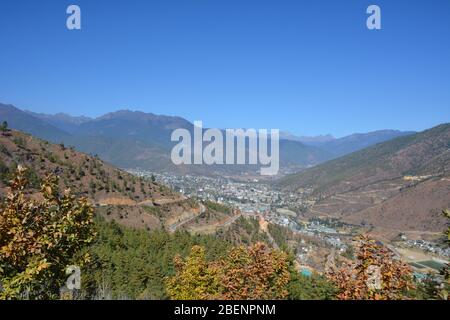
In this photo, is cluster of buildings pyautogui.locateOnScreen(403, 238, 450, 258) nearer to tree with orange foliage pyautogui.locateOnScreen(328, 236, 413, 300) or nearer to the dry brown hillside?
the dry brown hillside

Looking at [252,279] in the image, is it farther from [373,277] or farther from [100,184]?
[100,184]

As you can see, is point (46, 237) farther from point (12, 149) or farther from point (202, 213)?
point (202, 213)

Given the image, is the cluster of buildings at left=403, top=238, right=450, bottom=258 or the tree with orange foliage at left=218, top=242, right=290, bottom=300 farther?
the cluster of buildings at left=403, top=238, right=450, bottom=258

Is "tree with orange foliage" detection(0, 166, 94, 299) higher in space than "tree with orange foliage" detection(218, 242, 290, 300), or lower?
higher

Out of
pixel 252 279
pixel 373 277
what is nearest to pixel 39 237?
pixel 252 279

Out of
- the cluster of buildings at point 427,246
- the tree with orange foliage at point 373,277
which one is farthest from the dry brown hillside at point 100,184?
the cluster of buildings at point 427,246

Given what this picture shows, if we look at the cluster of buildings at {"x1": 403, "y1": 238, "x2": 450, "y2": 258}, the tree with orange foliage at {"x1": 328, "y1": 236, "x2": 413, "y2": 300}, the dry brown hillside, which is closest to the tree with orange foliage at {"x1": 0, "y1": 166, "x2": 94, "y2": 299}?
the tree with orange foliage at {"x1": 328, "y1": 236, "x2": 413, "y2": 300}

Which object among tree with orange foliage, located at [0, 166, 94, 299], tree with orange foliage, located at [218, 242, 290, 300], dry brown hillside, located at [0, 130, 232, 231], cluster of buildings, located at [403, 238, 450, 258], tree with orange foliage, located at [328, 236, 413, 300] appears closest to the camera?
tree with orange foliage, located at [328, 236, 413, 300]

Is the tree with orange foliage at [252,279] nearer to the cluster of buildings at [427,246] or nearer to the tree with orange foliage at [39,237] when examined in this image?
the tree with orange foliage at [39,237]
